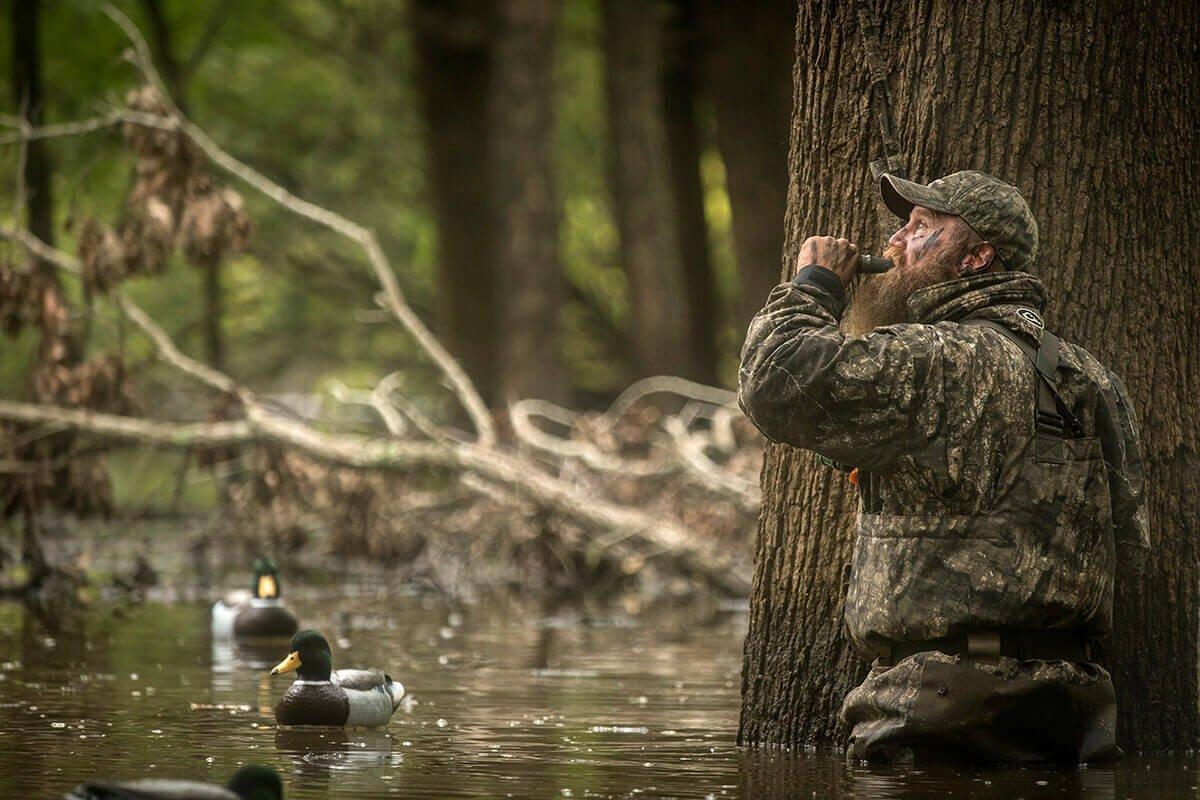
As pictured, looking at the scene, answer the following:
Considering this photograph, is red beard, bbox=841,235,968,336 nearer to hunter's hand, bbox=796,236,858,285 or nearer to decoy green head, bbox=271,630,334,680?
hunter's hand, bbox=796,236,858,285

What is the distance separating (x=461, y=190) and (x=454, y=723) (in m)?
17.3

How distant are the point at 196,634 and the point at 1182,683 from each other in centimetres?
738

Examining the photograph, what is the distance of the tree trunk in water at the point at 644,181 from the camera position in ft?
79.0

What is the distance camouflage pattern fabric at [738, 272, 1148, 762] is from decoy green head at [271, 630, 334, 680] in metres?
2.61

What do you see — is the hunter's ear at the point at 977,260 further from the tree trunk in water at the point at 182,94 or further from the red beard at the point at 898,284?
the tree trunk in water at the point at 182,94

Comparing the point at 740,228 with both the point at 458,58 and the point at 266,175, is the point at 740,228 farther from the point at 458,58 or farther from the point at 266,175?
the point at 266,175

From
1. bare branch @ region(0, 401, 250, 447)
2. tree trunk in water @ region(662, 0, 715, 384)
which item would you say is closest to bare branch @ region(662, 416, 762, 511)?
bare branch @ region(0, 401, 250, 447)

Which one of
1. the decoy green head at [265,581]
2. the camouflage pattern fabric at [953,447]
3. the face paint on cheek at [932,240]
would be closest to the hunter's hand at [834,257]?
the camouflage pattern fabric at [953,447]

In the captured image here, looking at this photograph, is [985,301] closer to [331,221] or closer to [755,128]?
[331,221]

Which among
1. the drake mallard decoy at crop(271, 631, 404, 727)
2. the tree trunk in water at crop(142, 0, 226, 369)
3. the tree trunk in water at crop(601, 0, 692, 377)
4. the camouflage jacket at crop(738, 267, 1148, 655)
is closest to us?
the camouflage jacket at crop(738, 267, 1148, 655)

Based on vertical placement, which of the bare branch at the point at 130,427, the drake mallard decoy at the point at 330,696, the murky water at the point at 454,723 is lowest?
the murky water at the point at 454,723

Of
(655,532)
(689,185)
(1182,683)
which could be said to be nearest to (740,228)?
(655,532)

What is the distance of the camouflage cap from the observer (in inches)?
257

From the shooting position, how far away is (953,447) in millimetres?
6234
